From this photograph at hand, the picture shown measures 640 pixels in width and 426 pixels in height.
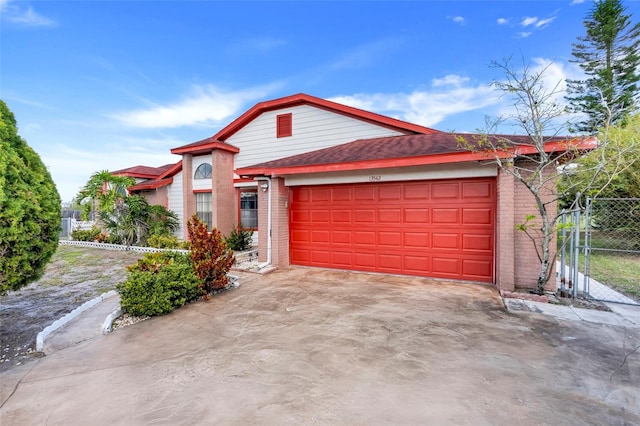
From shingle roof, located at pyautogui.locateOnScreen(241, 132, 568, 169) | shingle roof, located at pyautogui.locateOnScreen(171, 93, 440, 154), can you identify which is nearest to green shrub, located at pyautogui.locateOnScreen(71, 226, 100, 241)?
shingle roof, located at pyautogui.locateOnScreen(171, 93, 440, 154)

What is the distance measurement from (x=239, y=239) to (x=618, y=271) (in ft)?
38.6

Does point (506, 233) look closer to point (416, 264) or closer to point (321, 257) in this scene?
point (416, 264)

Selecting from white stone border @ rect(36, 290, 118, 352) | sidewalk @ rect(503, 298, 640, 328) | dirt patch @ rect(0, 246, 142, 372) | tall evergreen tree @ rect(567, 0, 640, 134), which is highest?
tall evergreen tree @ rect(567, 0, 640, 134)

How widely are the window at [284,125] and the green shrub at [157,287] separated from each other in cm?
680

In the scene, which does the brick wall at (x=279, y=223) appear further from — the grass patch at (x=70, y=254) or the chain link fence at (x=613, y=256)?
the grass patch at (x=70, y=254)

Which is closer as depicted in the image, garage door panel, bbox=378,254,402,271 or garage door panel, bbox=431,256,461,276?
garage door panel, bbox=431,256,461,276

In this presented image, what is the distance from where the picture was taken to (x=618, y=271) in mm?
7727

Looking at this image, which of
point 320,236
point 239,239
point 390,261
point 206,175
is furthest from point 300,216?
point 206,175

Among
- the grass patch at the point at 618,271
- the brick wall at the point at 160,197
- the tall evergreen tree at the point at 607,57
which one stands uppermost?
the tall evergreen tree at the point at 607,57

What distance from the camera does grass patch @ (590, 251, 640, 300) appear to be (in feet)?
20.1

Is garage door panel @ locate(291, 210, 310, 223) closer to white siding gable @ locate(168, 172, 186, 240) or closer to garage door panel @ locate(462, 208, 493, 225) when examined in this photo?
garage door panel @ locate(462, 208, 493, 225)

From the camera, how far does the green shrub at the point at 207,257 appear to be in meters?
5.61

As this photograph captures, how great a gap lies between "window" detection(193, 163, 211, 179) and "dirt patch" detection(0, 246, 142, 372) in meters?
3.89

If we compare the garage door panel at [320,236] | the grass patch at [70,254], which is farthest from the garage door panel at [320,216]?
the grass patch at [70,254]
